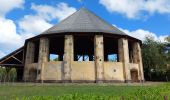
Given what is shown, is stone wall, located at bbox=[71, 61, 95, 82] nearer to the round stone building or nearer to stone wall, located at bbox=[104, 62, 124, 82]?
the round stone building

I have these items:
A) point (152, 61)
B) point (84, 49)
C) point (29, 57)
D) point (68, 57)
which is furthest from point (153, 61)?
point (29, 57)

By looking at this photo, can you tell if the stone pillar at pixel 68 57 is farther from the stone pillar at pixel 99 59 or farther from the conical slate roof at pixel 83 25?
the stone pillar at pixel 99 59

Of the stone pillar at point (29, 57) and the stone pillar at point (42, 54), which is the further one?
the stone pillar at point (29, 57)

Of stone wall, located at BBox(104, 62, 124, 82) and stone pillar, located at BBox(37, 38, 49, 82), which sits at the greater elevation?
stone pillar, located at BBox(37, 38, 49, 82)

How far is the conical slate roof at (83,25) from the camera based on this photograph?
1340 inches

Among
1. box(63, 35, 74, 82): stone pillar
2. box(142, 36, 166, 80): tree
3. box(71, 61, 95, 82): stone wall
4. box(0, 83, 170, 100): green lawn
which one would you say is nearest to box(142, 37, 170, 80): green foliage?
box(142, 36, 166, 80): tree

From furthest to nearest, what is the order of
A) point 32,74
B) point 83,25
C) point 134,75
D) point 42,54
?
1. point 134,75
2. point 32,74
3. point 83,25
4. point 42,54

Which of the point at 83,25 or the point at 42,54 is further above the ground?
the point at 83,25

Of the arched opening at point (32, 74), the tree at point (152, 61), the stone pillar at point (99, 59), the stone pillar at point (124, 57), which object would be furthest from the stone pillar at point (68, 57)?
the tree at point (152, 61)

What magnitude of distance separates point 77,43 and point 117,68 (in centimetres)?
1241

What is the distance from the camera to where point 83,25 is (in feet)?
116

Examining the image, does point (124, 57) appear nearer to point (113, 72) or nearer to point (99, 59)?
point (113, 72)

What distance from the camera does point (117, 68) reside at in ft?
110

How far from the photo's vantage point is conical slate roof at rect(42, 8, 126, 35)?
112ft
